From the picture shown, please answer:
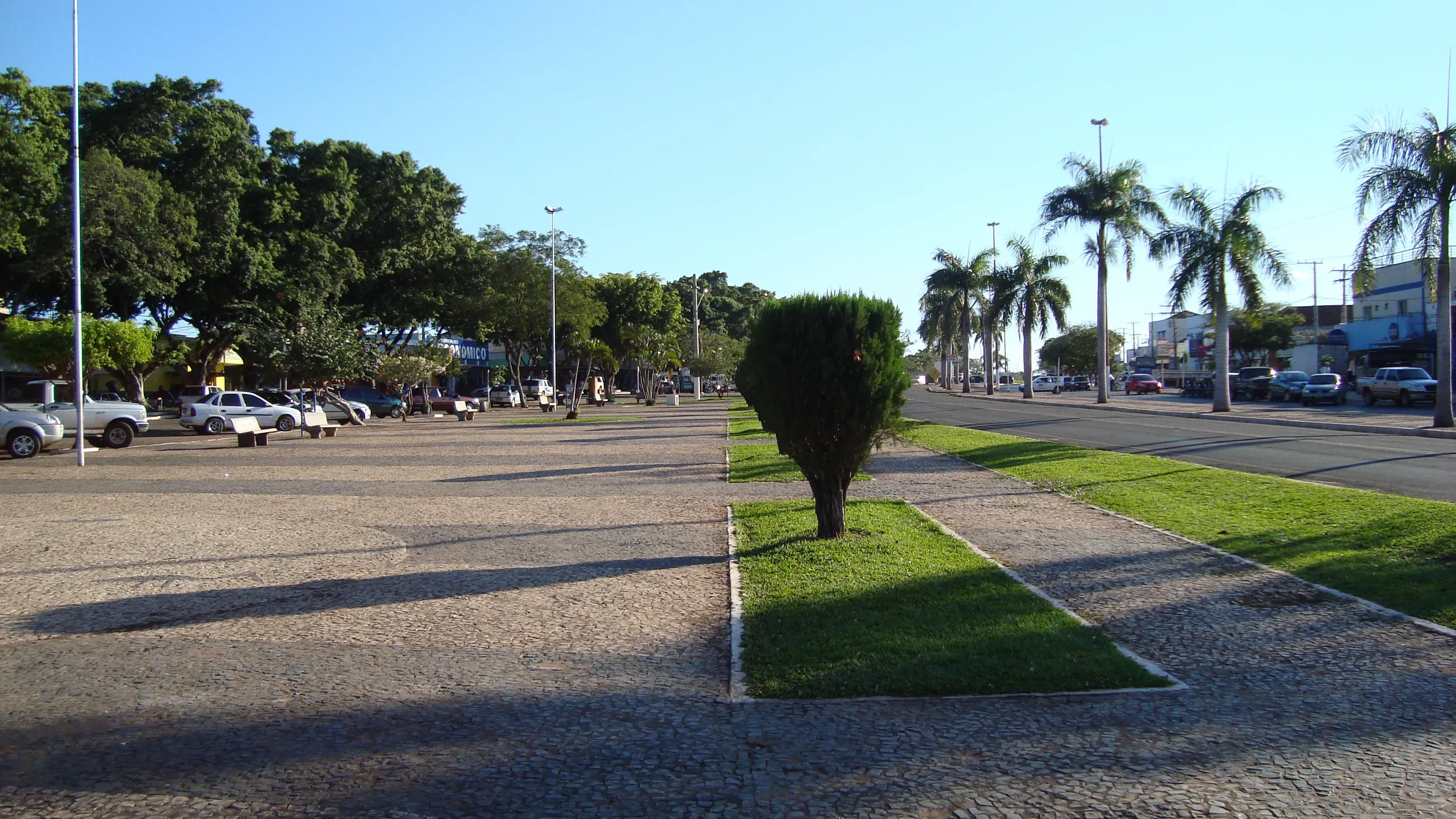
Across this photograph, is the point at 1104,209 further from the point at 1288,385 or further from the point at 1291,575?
the point at 1291,575

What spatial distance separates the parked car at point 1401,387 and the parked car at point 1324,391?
119cm

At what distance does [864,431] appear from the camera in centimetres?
945

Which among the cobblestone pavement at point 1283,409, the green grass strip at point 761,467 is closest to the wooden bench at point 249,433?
the green grass strip at point 761,467

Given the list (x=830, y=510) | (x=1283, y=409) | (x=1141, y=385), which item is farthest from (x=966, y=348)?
(x=830, y=510)

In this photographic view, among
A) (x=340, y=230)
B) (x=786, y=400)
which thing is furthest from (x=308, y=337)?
(x=786, y=400)

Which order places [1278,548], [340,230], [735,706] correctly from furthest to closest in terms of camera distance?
1. [340,230]
2. [1278,548]
3. [735,706]

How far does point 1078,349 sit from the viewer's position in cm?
10956

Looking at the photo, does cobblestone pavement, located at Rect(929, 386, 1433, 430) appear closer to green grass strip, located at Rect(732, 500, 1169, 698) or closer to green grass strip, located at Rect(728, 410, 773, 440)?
green grass strip, located at Rect(728, 410, 773, 440)

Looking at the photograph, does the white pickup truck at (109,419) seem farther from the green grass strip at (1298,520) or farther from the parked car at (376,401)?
the green grass strip at (1298,520)

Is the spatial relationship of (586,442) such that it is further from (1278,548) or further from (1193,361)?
(1193,361)

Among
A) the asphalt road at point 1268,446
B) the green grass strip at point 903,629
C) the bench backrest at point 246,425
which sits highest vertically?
the bench backrest at point 246,425

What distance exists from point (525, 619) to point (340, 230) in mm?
40410

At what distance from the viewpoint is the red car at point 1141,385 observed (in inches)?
2527

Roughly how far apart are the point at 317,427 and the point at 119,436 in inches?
214
